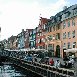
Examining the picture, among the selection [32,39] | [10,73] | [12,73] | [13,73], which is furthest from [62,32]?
[32,39]

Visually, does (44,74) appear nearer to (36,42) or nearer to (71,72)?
(71,72)

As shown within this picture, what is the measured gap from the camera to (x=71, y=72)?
29828 mm

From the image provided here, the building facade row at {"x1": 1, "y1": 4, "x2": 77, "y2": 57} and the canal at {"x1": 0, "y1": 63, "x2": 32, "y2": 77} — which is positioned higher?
the building facade row at {"x1": 1, "y1": 4, "x2": 77, "y2": 57}

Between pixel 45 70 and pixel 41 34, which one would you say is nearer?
pixel 45 70

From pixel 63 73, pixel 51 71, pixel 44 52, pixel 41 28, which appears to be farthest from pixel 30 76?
pixel 41 28

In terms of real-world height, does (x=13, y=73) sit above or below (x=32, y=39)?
below

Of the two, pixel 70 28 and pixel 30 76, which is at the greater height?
pixel 70 28

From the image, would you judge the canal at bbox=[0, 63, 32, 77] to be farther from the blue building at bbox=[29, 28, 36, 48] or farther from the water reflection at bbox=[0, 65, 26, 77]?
the blue building at bbox=[29, 28, 36, 48]

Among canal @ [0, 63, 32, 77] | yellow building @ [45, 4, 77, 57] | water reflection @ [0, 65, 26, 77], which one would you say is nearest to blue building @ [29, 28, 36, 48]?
yellow building @ [45, 4, 77, 57]

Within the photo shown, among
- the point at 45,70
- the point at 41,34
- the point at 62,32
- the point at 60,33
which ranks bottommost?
the point at 45,70

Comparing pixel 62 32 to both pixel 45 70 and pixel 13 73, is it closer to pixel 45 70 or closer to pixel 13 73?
pixel 13 73

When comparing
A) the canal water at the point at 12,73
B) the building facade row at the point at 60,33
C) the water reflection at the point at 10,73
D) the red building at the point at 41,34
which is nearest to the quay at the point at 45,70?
the canal water at the point at 12,73

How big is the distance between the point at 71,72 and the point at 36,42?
73283 millimetres

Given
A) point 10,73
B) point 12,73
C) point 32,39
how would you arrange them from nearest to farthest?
point 10,73
point 12,73
point 32,39
